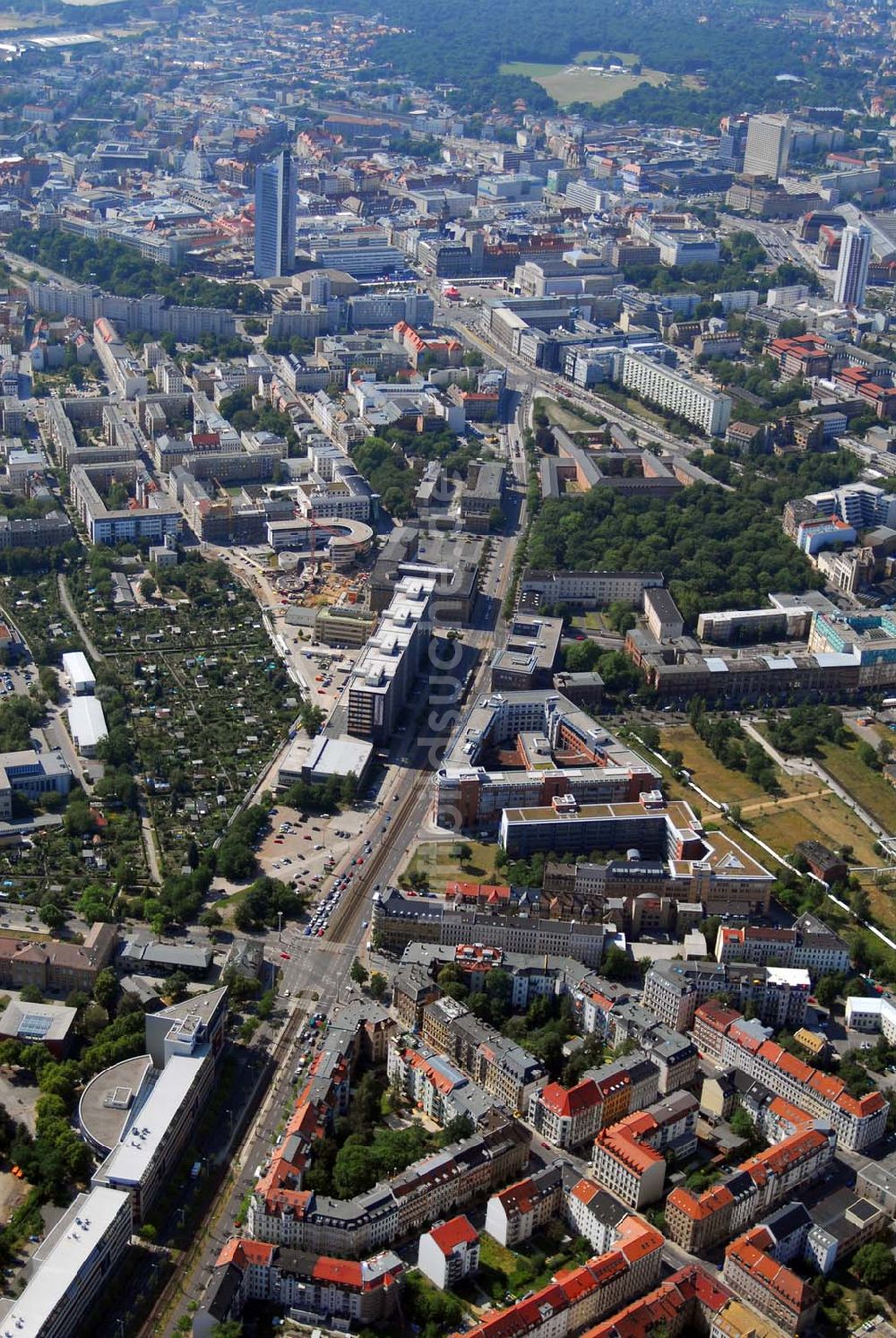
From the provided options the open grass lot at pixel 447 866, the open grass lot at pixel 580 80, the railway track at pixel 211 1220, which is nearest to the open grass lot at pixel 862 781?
the open grass lot at pixel 447 866

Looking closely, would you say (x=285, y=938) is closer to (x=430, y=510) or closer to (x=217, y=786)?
(x=217, y=786)

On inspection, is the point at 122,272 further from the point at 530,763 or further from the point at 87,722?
the point at 530,763

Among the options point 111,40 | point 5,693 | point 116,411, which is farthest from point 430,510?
point 111,40

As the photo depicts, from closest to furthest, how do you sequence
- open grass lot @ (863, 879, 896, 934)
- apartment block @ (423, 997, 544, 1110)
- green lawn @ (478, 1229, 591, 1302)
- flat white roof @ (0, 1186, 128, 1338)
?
flat white roof @ (0, 1186, 128, 1338) → green lawn @ (478, 1229, 591, 1302) → apartment block @ (423, 997, 544, 1110) → open grass lot @ (863, 879, 896, 934)

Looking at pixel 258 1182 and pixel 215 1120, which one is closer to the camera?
pixel 258 1182

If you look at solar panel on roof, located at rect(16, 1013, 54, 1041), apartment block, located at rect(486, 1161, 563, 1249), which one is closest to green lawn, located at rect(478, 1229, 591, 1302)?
apartment block, located at rect(486, 1161, 563, 1249)

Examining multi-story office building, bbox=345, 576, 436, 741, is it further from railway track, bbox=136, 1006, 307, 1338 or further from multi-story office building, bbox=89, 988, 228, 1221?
multi-story office building, bbox=89, 988, 228, 1221

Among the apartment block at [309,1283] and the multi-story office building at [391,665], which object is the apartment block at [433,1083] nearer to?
the apartment block at [309,1283]
